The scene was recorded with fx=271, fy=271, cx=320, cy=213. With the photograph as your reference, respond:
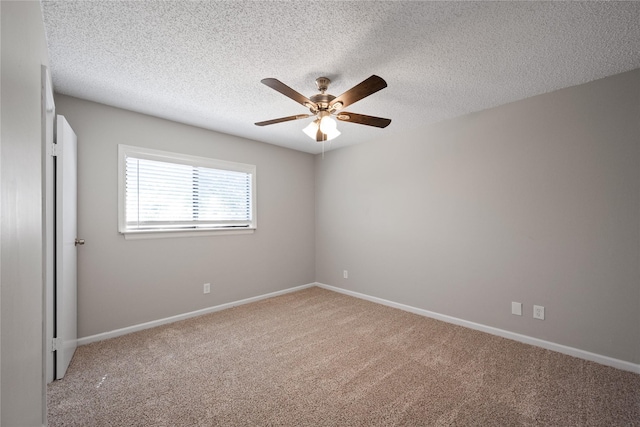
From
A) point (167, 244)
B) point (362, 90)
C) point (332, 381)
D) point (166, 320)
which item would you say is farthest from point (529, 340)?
point (167, 244)

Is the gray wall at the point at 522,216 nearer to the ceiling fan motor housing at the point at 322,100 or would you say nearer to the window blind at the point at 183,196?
the ceiling fan motor housing at the point at 322,100

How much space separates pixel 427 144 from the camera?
3387 mm

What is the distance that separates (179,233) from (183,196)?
0.45 m

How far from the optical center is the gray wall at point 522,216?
2.21 metres

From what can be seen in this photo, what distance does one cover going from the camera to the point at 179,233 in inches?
128

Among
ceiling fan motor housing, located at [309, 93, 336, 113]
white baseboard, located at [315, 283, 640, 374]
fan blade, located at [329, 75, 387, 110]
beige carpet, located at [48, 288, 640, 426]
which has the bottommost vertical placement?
beige carpet, located at [48, 288, 640, 426]

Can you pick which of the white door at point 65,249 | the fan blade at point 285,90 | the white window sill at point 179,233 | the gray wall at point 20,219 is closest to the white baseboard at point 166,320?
the white door at point 65,249

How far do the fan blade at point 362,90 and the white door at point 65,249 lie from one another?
2.07 meters

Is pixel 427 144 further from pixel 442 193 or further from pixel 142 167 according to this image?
pixel 142 167

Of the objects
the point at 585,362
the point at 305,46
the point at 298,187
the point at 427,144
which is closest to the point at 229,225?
the point at 298,187

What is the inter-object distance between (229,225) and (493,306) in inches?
130

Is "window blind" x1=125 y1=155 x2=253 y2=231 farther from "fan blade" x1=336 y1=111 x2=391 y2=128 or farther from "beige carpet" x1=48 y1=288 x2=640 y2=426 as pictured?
"fan blade" x1=336 y1=111 x2=391 y2=128

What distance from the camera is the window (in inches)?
115

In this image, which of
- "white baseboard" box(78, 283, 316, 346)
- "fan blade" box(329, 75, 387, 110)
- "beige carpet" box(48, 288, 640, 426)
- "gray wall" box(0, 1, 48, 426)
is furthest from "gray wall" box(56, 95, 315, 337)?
"fan blade" box(329, 75, 387, 110)
